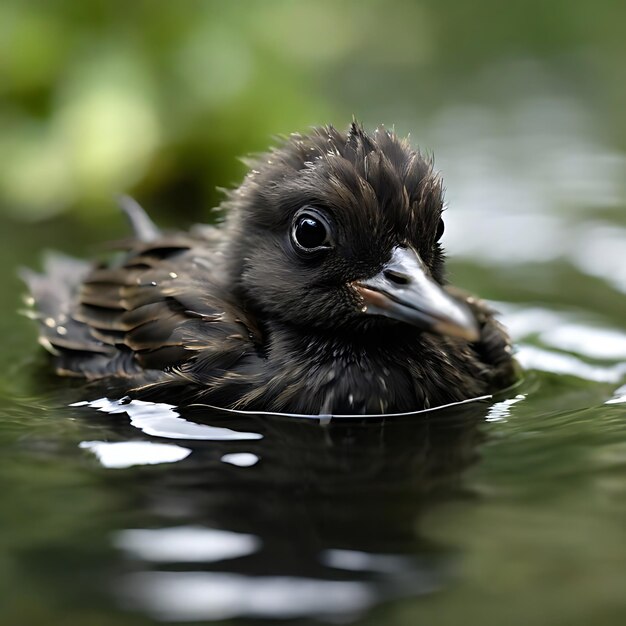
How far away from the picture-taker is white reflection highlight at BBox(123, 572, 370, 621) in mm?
2764

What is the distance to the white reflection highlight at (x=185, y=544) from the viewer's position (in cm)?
307

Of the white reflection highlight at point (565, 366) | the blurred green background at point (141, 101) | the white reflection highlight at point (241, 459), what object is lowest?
the white reflection highlight at point (241, 459)

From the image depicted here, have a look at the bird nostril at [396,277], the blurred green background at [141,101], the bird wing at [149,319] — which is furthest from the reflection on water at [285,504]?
the blurred green background at [141,101]

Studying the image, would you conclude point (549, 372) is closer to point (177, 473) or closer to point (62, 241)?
point (177, 473)

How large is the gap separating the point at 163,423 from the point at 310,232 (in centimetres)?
96

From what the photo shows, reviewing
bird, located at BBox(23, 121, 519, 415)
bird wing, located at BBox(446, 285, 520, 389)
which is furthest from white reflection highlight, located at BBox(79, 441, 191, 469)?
bird wing, located at BBox(446, 285, 520, 389)

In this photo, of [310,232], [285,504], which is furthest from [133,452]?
[310,232]

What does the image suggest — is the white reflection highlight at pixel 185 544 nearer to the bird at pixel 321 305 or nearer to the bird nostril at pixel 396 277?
the bird at pixel 321 305

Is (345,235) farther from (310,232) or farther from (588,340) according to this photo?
(588,340)

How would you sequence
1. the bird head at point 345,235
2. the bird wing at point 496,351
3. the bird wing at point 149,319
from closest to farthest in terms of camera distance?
the bird head at point 345,235 → the bird wing at point 149,319 → the bird wing at point 496,351

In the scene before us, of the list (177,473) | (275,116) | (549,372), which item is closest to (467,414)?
(549,372)

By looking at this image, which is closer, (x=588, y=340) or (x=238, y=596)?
(x=238, y=596)

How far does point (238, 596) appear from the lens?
284cm

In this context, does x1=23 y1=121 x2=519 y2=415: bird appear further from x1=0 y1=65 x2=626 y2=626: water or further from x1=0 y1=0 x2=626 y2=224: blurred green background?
x1=0 y1=0 x2=626 y2=224: blurred green background
